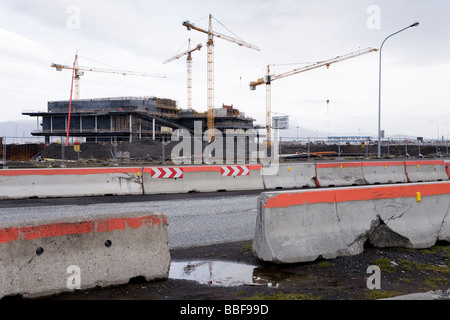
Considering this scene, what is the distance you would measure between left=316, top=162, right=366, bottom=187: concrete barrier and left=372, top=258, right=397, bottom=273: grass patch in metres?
10.1

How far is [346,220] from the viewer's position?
5.95 m

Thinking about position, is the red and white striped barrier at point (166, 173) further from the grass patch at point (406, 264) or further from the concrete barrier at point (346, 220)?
the grass patch at point (406, 264)

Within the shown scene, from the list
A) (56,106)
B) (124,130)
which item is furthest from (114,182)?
(56,106)

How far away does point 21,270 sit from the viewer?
420 centimetres

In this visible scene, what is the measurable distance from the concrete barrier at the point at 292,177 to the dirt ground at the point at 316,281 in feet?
29.7

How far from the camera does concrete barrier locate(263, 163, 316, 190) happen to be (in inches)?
599

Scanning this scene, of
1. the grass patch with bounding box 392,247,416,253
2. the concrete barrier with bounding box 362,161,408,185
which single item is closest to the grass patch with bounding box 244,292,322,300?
the grass patch with bounding box 392,247,416,253

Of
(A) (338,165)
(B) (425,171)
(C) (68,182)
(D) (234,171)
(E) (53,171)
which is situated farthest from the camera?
(B) (425,171)

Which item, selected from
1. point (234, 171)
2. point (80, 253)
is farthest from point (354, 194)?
point (234, 171)

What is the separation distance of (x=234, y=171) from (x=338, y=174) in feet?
15.2

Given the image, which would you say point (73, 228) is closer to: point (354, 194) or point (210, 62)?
point (354, 194)
